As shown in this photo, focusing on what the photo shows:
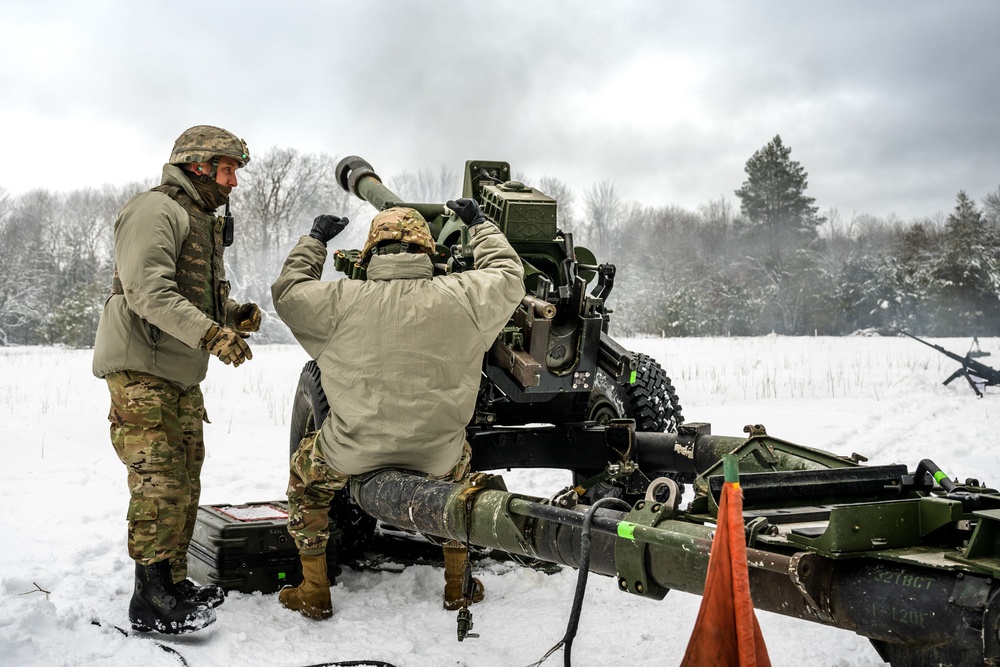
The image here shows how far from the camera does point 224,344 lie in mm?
3818

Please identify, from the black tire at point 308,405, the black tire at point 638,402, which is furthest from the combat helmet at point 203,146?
the black tire at point 638,402

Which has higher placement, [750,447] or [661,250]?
[661,250]

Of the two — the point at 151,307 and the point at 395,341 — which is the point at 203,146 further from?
the point at 395,341

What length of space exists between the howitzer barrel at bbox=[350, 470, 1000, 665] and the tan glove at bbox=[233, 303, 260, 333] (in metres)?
1.78

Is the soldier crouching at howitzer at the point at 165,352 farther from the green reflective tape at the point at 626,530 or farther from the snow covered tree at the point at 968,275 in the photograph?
the snow covered tree at the point at 968,275

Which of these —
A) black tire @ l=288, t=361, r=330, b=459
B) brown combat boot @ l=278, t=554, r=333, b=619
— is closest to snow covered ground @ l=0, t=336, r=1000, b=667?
brown combat boot @ l=278, t=554, r=333, b=619

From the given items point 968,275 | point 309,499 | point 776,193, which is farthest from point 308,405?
point 776,193

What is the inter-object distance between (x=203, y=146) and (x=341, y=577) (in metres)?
2.32

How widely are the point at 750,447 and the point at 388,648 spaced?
179 cm

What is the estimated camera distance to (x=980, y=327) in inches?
884

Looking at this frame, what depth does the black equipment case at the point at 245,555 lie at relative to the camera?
450cm

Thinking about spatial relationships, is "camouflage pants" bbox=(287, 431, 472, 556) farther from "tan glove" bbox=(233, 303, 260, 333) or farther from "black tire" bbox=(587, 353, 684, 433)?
"black tire" bbox=(587, 353, 684, 433)

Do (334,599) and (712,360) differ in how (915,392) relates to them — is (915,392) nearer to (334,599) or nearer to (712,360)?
(712,360)

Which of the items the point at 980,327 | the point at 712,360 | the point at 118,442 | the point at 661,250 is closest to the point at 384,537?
the point at 118,442
